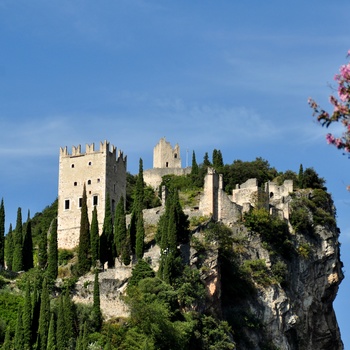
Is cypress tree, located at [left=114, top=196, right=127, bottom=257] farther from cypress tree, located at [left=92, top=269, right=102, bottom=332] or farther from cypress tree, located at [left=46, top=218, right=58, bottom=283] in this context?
cypress tree, located at [left=92, top=269, right=102, bottom=332]

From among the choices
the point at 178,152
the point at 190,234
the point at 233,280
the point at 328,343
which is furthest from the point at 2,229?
the point at 178,152

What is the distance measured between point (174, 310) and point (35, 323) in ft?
27.0

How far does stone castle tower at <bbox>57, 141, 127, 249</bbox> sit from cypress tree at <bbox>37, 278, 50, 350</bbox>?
60.1ft

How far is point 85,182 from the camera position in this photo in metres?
68.8

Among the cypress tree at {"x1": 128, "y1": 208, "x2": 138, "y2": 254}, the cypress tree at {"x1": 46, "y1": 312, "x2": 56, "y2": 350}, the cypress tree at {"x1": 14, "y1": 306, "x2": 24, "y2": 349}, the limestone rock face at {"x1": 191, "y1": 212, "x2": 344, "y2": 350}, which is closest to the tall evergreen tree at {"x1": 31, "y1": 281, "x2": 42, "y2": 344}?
the cypress tree at {"x1": 14, "y1": 306, "x2": 24, "y2": 349}

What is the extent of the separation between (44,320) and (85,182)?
75.6 feet

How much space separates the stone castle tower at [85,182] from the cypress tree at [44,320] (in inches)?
721

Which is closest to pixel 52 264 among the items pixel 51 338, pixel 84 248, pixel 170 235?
pixel 84 248

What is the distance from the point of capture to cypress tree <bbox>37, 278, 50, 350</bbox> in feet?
151

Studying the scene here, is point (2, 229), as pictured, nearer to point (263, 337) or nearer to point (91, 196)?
point (91, 196)

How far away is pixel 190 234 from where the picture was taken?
59.2 m

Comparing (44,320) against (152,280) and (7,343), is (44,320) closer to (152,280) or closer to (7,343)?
(7,343)

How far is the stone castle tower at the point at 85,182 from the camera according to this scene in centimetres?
6731

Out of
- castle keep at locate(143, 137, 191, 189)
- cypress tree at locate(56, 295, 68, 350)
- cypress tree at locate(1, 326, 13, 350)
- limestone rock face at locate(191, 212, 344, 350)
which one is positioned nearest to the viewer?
cypress tree at locate(1, 326, 13, 350)
